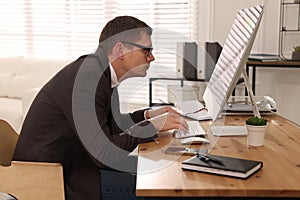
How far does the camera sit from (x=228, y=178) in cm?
124

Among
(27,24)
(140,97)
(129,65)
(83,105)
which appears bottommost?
(140,97)

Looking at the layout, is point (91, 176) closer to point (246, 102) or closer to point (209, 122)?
point (209, 122)

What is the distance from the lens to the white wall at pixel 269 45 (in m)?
4.04

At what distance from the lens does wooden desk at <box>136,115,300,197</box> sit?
1149mm

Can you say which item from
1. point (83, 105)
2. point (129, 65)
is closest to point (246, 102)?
point (129, 65)

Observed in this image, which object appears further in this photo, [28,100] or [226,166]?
[28,100]

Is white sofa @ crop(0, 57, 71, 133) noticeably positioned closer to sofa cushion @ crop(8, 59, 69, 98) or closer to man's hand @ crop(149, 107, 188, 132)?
sofa cushion @ crop(8, 59, 69, 98)

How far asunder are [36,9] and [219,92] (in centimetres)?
354

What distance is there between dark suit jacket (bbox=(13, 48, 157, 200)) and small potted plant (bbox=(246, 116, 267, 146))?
14.0 inches

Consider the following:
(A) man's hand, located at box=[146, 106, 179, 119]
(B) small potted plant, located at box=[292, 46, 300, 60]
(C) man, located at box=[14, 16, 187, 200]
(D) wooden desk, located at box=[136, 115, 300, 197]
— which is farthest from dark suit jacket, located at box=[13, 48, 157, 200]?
(B) small potted plant, located at box=[292, 46, 300, 60]

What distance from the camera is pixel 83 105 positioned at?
157 cm

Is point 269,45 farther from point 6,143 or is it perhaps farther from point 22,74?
point 6,143

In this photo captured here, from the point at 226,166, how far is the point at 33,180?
0.68 metres

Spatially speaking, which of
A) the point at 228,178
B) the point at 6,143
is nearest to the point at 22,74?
the point at 6,143
